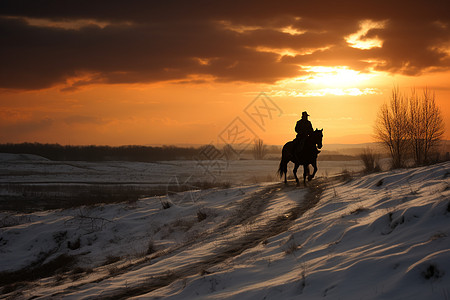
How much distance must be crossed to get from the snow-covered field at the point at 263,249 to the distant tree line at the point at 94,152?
336 feet

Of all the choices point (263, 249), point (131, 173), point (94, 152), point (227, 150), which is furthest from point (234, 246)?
point (94, 152)

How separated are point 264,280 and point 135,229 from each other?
1225cm

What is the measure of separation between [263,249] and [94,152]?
127943 millimetres

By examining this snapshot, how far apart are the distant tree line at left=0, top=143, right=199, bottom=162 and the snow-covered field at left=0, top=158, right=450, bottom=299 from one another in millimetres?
102329

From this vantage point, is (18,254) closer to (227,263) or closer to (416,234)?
(227,263)

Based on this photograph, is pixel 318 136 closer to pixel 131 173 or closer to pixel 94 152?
pixel 131 173

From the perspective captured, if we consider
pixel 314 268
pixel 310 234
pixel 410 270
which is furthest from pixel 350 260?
pixel 310 234

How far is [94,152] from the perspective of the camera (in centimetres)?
12825

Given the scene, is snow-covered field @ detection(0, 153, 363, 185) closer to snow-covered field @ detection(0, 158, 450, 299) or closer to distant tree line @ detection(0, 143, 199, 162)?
distant tree line @ detection(0, 143, 199, 162)

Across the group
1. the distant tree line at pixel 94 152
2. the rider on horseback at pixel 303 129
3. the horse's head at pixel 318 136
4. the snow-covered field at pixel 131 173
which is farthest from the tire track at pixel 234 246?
the distant tree line at pixel 94 152

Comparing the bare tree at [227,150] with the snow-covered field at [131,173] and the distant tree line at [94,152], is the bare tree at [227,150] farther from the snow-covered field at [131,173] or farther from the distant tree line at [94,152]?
the distant tree line at [94,152]

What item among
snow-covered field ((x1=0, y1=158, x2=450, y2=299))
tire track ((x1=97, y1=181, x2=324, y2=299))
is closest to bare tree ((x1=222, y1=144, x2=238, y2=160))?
snow-covered field ((x1=0, y1=158, x2=450, y2=299))

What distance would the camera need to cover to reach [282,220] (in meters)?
12.2

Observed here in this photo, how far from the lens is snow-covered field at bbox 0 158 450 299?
18.4ft
